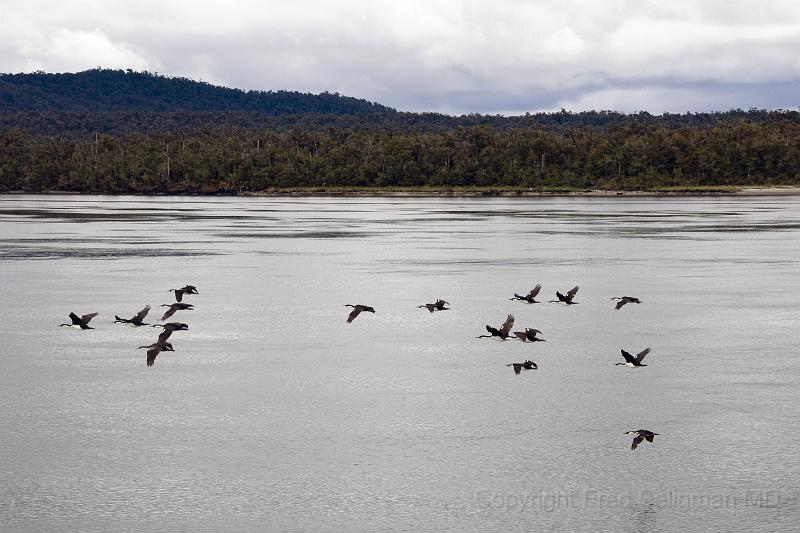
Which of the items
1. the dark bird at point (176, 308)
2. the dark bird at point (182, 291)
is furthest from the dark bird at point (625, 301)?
the dark bird at point (182, 291)

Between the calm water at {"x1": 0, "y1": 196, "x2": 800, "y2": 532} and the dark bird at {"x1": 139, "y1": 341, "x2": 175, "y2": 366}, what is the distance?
0.26 metres

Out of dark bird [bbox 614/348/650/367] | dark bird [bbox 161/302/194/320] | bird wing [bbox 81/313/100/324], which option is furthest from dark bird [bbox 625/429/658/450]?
bird wing [bbox 81/313/100/324]

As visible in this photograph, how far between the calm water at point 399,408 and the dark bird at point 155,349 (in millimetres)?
260

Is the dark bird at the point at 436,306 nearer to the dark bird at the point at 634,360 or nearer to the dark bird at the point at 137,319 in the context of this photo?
the dark bird at the point at 137,319

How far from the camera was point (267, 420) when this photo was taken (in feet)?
54.0

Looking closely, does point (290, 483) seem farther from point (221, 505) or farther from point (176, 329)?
point (176, 329)

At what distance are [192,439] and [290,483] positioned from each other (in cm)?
256

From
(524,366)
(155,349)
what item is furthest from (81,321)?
(524,366)

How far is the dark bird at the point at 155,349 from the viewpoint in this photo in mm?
20766

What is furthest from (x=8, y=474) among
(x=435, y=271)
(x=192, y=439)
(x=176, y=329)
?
(x=435, y=271)

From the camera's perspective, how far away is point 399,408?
1711 centimetres

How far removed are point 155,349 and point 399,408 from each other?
21.1 ft

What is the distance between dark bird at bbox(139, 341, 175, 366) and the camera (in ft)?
→ 68.1

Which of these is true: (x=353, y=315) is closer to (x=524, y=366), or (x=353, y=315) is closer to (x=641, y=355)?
(x=524, y=366)
